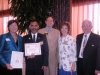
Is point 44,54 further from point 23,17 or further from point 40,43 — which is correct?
point 23,17

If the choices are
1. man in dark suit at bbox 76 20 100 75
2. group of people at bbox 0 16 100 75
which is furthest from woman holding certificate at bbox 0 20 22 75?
man in dark suit at bbox 76 20 100 75

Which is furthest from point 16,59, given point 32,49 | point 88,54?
point 88,54

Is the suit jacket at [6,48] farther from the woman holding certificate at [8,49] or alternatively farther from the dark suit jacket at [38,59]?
the dark suit jacket at [38,59]

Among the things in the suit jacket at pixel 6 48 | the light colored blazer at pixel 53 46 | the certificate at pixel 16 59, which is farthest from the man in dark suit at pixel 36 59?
the light colored blazer at pixel 53 46

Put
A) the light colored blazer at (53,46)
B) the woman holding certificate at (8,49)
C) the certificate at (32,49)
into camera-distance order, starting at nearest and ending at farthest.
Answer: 1. the woman holding certificate at (8,49)
2. the certificate at (32,49)
3. the light colored blazer at (53,46)

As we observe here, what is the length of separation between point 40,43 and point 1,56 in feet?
2.40

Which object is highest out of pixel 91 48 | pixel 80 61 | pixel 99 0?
pixel 99 0

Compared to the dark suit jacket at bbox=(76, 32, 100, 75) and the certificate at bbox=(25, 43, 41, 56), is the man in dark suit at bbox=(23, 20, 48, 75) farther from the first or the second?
the dark suit jacket at bbox=(76, 32, 100, 75)

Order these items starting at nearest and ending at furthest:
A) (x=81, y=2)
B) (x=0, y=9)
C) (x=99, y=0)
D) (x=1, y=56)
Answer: (x=1, y=56)
(x=99, y=0)
(x=81, y=2)
(x=0, y=9)

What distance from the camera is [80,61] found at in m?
3.42

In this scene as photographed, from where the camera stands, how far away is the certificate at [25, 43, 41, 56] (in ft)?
10.8

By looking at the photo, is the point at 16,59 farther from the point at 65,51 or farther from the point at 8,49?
the point at 65,51

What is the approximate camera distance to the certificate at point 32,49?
330cm

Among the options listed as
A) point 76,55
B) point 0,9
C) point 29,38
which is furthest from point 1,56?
point 0,9
